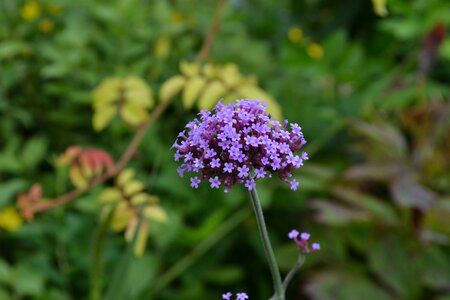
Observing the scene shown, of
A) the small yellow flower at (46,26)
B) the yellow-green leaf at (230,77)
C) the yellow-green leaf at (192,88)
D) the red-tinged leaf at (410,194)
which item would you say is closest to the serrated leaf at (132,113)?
the yellow-green leaf at (192,88)

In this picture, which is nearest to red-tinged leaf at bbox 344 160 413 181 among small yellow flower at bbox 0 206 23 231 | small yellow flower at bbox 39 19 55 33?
small yellow flower at bbox 0 206 23 231

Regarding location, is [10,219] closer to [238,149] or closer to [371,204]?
[371,204]

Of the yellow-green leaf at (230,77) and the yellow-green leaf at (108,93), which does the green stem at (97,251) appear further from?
the yellow-green leaf at (230,77)

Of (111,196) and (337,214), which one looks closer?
(111,196)

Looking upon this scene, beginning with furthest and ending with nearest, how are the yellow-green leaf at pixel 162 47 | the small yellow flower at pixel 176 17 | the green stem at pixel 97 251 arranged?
the small yellow flower at pixel 176 17 → the yellow-green leaf at pixel 162 47 → the green stem at pixel 97 251

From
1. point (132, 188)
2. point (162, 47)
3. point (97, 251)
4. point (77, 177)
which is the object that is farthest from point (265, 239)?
point (162, 47)

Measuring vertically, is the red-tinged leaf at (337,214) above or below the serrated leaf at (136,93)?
below

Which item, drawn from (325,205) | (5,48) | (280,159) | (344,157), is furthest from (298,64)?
Answer: (280,159)

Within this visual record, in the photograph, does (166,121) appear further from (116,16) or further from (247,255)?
(247,255)
